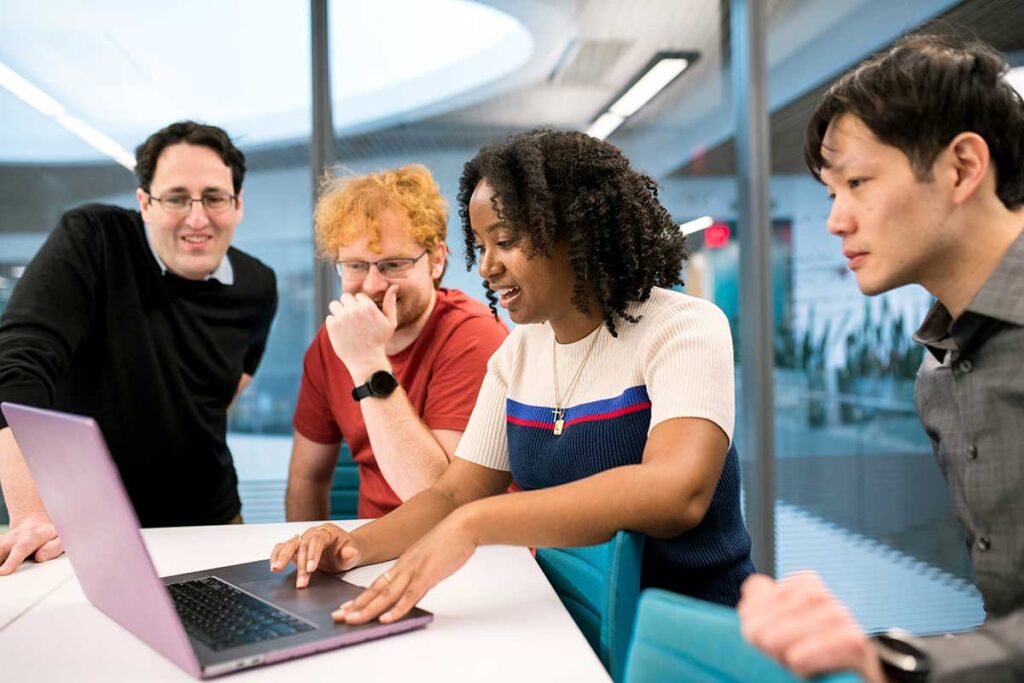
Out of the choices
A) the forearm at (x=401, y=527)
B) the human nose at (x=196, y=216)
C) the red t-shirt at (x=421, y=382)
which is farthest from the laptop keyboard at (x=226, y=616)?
the human nose at (x=196, y=216)

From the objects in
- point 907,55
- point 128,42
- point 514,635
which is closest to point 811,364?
point 907,55

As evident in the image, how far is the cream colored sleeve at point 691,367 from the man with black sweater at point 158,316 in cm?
140

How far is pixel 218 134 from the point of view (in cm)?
243

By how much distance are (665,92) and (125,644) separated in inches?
119

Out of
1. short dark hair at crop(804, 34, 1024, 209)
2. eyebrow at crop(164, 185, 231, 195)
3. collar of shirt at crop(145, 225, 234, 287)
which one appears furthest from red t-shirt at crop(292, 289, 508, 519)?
short dark hair at crop(804, 34, 1024, 209)

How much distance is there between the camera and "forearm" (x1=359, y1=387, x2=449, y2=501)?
1939mm

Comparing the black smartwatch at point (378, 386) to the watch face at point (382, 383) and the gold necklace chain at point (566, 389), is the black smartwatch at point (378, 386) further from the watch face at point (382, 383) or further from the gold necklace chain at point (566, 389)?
the gold necklace chain at point (566, 389)

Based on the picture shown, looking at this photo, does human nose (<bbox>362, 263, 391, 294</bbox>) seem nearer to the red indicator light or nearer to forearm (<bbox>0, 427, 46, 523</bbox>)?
forearm (<bbox>0, 427, 46, 523</bbox>)

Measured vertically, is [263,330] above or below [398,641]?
above

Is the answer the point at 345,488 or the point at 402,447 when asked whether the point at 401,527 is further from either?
the point at 345,488

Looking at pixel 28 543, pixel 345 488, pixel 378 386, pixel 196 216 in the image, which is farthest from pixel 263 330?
pixel 28 543

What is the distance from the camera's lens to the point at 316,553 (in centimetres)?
137

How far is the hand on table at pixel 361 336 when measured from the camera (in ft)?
6.79

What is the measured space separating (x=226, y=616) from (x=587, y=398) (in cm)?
71
